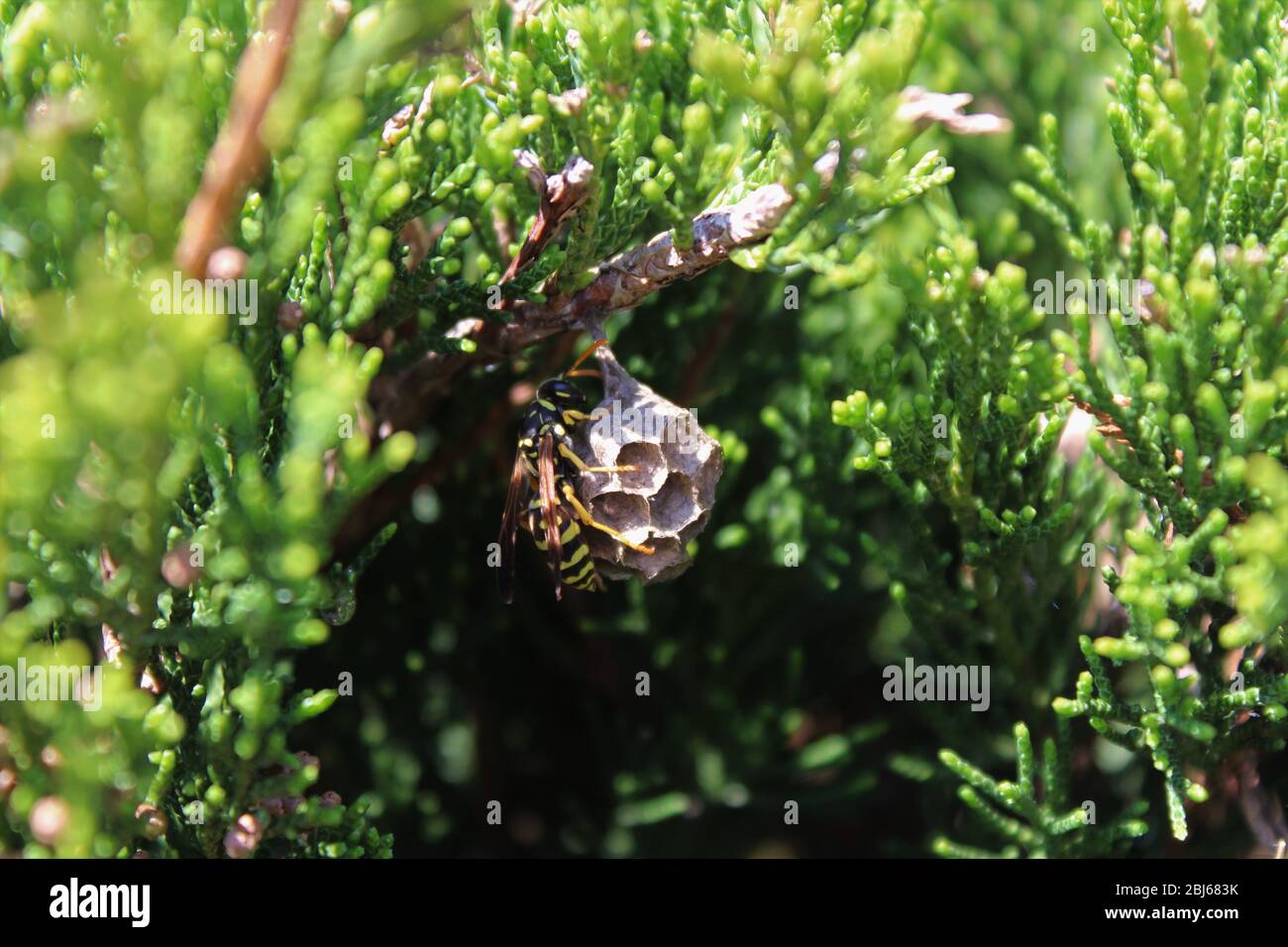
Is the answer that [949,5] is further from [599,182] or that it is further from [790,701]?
[790,701]

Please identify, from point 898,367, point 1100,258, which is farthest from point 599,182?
point 1100,258

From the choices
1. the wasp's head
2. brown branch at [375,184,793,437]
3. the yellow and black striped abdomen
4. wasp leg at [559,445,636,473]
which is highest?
brown branch at [375,184,793,437]

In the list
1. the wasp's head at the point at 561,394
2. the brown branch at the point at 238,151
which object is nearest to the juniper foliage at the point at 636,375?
the brown branch at the point at 238,151

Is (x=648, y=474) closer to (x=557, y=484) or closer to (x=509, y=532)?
(x=557, y=484)

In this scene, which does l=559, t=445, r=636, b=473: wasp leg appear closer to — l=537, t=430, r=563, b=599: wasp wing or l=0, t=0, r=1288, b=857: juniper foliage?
l=537, t=430, r=563, b=599: wasp wing

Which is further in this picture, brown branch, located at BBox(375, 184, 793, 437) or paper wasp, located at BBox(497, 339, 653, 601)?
paper wasp, located at BBox(497, 339, 653, 601)

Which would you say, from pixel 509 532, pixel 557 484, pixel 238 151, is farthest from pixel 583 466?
pixel 238 151

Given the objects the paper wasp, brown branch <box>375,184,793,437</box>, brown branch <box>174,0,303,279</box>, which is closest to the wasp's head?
the paper wasp
